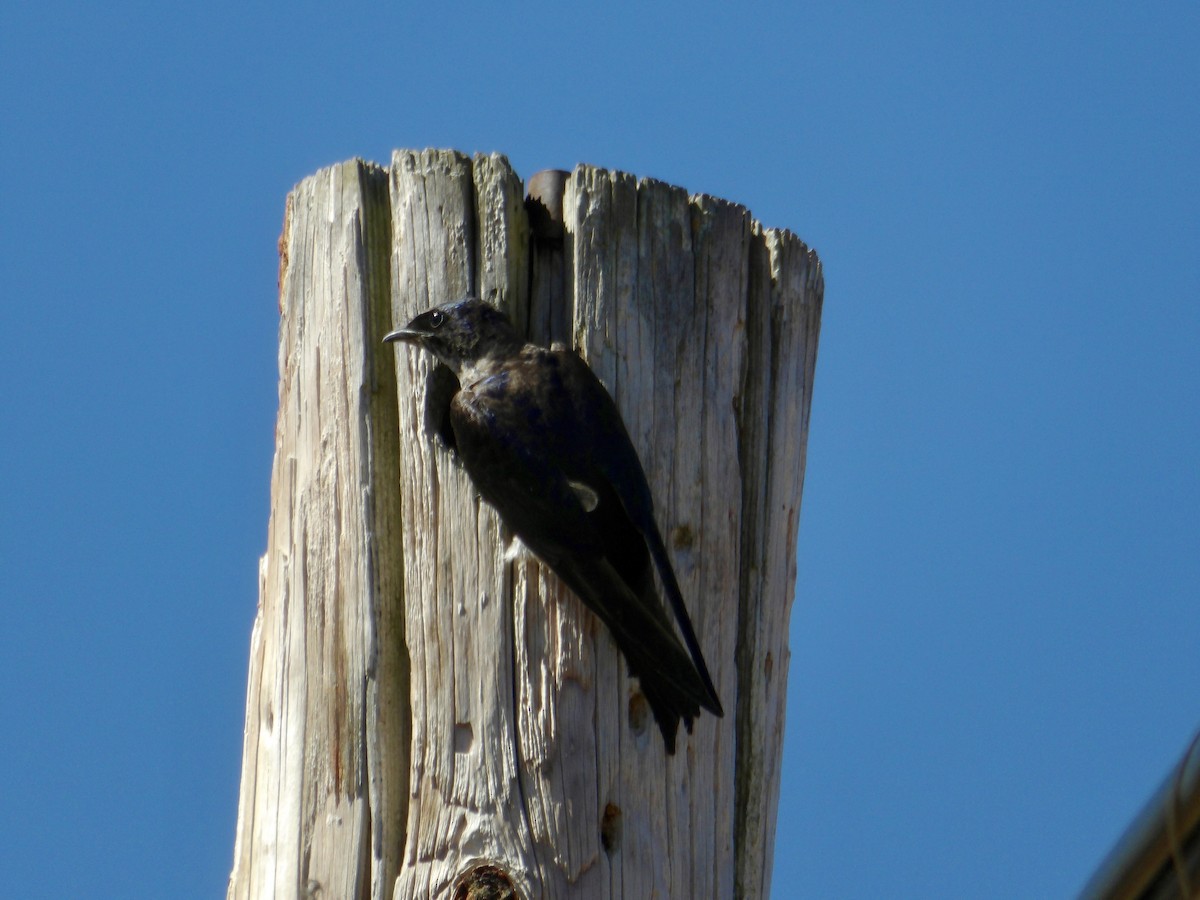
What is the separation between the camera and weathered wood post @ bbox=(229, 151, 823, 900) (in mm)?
2805

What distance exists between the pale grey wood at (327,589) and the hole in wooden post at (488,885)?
0.64 feet

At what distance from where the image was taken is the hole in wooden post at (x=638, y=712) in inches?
113

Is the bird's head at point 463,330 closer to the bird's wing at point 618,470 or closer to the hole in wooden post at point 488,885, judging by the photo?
the bird's wing at point 618,470

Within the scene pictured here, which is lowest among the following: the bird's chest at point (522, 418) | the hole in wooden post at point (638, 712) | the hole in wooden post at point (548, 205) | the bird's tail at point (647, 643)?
the hole in wooden post at point (638, 712)

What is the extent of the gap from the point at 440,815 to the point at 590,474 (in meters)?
0.75

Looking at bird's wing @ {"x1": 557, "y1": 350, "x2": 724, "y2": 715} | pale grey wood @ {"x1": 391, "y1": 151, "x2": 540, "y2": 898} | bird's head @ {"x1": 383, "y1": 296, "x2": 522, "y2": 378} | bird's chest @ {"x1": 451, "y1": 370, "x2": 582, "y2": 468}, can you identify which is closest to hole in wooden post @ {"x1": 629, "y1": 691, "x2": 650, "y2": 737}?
bird's wing @ {"x1": 557, "y1": 350, "x2": 724, "y2": 715}

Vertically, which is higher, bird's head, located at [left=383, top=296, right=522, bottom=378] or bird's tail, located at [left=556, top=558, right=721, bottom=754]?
bird's head, located at [left=383, top=296, right=522, bottom=378]

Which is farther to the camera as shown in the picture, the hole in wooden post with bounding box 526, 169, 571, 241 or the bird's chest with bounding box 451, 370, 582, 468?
the hole in wooden post with bounding box 526, 169, 571, 241

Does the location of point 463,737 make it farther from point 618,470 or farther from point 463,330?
point 463,330

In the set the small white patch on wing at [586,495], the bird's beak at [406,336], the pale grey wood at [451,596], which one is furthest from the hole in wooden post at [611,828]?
the bird's beak at [406,336]

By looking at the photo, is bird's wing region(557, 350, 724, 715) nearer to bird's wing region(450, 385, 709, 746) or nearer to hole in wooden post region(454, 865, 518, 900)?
bird's wing region(450, 385, 709, 746)

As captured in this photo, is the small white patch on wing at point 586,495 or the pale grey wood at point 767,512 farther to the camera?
the pale grey wood at point 767,512

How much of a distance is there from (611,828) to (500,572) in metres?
0.57

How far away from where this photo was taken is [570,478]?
2910 millimetres
